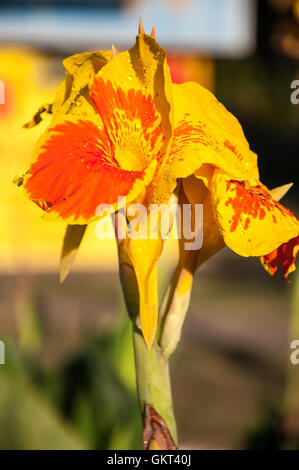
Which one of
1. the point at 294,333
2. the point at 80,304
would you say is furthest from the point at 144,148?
the point at 80,304

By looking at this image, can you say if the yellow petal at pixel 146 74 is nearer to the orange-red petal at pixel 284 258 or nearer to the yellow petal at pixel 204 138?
the yellow petal at pixel 204 138

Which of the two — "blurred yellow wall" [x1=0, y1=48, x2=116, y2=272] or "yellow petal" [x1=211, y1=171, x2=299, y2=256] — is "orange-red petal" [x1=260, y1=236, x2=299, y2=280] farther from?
"blurred yellow wall" [x1=0, y1=48, x2=116, y2=272]

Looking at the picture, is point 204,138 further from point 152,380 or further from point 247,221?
point 152,380

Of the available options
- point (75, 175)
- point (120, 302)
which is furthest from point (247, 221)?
point (120, 302)

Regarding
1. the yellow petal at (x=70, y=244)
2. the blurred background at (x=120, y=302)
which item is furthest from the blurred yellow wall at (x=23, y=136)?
the yellow petal at (x=70, y=244)

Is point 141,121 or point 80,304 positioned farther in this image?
point 80,304
